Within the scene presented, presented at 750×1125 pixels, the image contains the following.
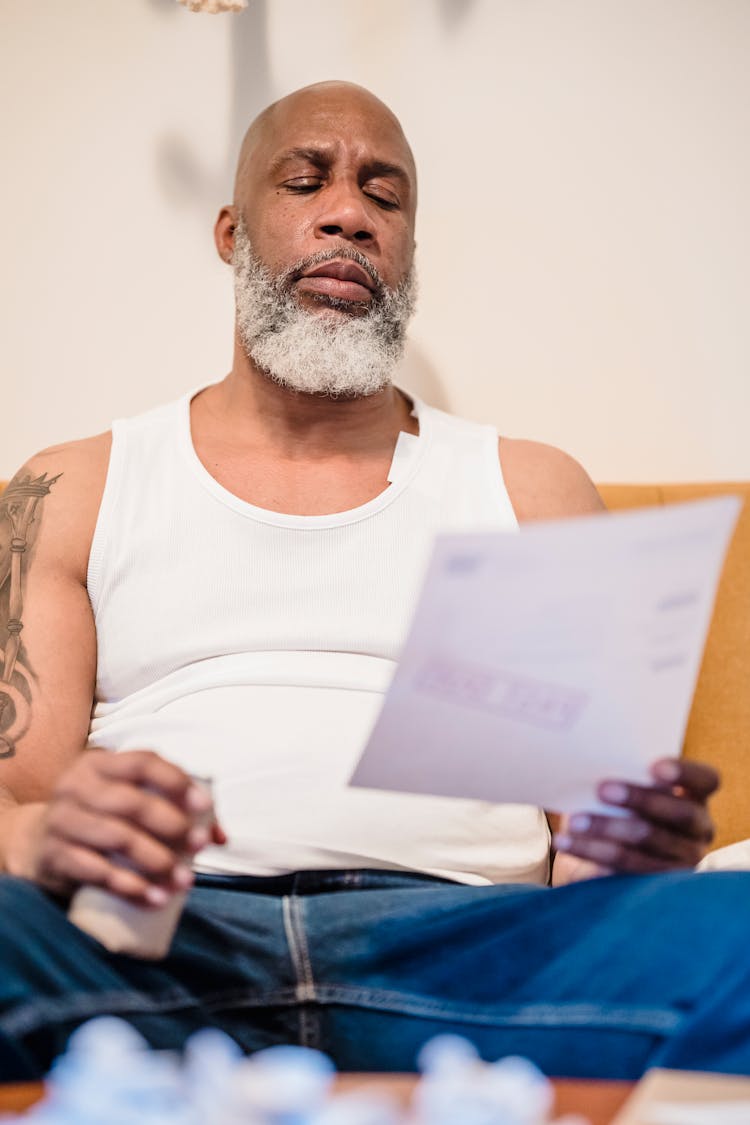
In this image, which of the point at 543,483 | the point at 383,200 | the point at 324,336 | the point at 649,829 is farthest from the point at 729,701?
the point at 383,200

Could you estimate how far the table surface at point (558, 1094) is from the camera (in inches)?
20.4

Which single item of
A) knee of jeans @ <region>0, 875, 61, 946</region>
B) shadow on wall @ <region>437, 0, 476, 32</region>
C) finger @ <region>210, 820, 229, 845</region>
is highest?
shadow on wall @ <region>437, 0, 476, 32</region>

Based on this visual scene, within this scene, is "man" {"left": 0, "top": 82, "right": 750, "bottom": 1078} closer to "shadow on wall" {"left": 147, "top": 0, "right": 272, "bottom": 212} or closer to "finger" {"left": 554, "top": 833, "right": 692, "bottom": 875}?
"finger" {"left": 554, "top": 833, "right": 692, "bottom": 875}

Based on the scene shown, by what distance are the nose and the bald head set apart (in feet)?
0.39

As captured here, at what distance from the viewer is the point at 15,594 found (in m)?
1.08

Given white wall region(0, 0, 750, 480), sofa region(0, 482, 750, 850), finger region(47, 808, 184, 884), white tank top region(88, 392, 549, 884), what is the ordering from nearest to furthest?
finger region(47, 808, 184, 884) < white tank top region(88, 392, 549, 884) < sofa region(0, 482, 750, 850) < white wall region(0, 0, 750, 480)

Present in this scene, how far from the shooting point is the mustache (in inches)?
49.7

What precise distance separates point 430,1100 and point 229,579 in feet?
2.30

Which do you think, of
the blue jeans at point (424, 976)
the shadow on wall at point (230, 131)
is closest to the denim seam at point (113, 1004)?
the blue jeans at point (424, 976)

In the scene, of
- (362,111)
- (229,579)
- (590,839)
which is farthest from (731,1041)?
(362,111)

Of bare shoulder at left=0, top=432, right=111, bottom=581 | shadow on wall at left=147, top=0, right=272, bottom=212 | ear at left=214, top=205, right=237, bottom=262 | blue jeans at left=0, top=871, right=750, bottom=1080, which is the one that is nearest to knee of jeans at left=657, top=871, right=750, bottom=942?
blue jeans at left=0, top=871, right=750, bottom=1080

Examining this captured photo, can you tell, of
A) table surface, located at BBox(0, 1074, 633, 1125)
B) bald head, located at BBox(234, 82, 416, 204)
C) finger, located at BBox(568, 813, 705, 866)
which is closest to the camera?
table surface, located at BBox(0, 1074, 633, 1125)

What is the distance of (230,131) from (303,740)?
43.1 inches

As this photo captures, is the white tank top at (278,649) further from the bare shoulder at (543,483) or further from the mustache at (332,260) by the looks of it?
the mustache at (332,260)
